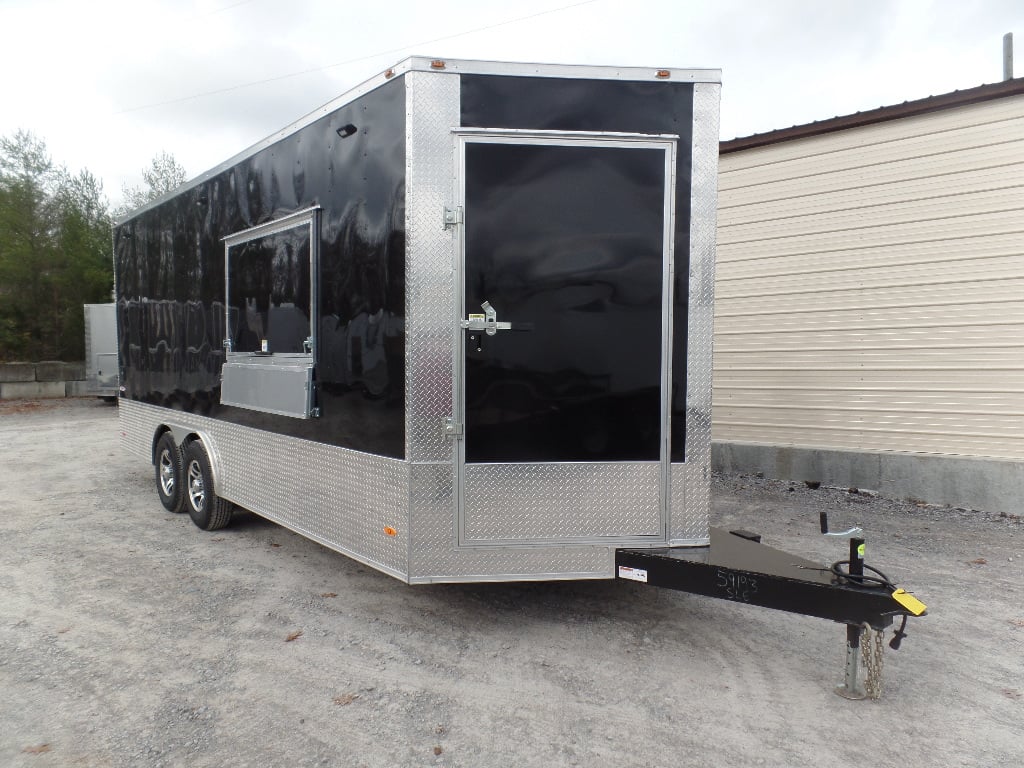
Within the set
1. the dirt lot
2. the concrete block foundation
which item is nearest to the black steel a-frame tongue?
→ the dirt lot

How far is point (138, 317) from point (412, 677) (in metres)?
5.18

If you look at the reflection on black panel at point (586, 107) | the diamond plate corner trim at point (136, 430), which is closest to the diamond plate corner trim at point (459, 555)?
the reflection on black panel at point (586, 107)

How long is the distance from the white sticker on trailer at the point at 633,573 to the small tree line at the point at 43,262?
20.5m

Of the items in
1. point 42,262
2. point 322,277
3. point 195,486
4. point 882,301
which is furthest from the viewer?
point 42,262

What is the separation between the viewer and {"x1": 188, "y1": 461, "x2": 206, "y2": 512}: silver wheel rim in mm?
5789

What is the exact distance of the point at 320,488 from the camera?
418 cm

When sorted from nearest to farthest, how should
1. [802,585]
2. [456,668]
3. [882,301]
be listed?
1. [802,585]
2. [456,668]
3. [882,301]

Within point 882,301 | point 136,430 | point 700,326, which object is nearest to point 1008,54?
point 882,301

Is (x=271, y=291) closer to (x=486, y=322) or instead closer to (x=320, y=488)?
(x=320, y=488)

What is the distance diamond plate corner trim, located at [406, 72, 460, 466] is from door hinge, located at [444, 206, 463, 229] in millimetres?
28

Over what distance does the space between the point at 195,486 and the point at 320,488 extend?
2308mm

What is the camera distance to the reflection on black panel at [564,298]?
11.3 ft

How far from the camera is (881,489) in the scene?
693 centimetres

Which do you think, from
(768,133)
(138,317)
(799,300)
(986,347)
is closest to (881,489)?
(986,347)
